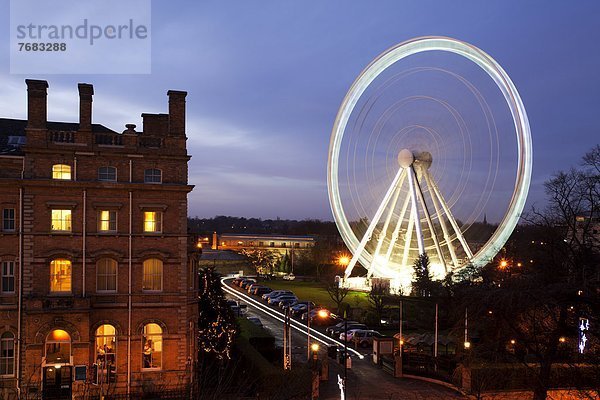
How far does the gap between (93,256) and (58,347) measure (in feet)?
13.6

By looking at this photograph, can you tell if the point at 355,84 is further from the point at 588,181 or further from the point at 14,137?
the point at 14,137

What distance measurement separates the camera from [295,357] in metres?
37.3

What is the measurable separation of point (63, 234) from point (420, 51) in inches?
1165

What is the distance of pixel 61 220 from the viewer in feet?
92.1

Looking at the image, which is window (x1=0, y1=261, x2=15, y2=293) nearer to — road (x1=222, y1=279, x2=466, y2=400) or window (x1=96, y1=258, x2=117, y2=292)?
window (x1=96, y1=258, x2=117, y2=292)

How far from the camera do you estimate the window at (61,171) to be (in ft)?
91.8

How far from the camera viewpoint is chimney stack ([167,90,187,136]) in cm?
2933

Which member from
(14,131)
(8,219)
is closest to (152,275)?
(8,219)

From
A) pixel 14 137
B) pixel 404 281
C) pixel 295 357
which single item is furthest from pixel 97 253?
pixel 404 281

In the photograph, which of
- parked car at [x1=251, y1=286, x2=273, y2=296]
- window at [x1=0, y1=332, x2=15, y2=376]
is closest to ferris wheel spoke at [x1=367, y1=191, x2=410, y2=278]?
parked car at [x1=251, y1=286, x2=273, y2=296]

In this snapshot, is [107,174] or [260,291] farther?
[260,291]

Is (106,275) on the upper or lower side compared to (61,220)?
lower

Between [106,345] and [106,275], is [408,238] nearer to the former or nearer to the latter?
[106,275]

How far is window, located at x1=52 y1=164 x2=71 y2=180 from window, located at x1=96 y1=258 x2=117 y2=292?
13.5 feet
